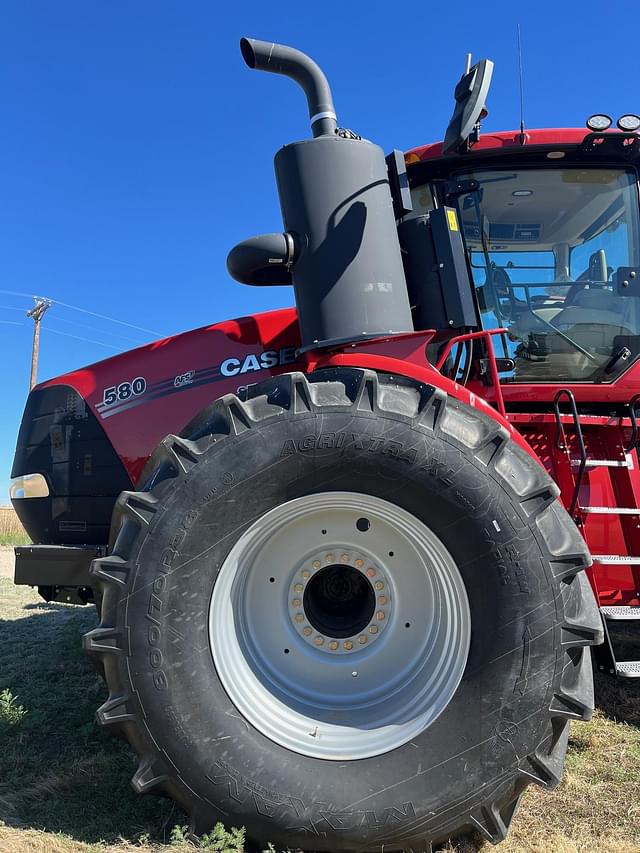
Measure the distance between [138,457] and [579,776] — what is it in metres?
2.40

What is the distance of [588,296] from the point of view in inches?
132

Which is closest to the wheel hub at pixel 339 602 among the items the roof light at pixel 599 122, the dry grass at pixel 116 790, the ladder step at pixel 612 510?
the dry grass at pixel 116 790

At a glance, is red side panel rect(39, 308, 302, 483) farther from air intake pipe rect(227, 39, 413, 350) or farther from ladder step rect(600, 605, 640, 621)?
ladder step rect(600, 605, 640, 621)

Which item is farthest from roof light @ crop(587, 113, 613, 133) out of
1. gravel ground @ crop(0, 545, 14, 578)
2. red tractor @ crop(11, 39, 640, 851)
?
gravel ground @ crop(0, 545, 14, 578)

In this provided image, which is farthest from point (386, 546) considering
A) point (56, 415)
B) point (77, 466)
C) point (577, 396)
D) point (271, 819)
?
point (56, 415)

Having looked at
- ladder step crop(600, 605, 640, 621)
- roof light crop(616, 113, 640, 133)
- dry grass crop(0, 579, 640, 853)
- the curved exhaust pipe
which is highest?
the curved exhaust pipe

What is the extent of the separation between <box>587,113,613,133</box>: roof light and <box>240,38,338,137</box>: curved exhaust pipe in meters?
1.24

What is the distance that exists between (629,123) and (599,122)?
171mm

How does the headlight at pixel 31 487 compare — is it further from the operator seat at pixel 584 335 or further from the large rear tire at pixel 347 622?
the operator seat at pixel 584 335

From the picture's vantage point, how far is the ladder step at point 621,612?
8.80 ft

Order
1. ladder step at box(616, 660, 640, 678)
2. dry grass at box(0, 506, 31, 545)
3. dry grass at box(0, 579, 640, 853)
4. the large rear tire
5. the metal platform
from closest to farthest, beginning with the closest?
the large rear tire → dry grass at box(0, 579, 640, 853) → ladder step at box(616, 660, 640, 678) → the metal platform → dry grass at box(0, 506, 31, 545)

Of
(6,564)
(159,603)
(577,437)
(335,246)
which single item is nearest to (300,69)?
(335,246)

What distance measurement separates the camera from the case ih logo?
3145 mm

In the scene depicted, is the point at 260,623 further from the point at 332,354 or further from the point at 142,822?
the point at 332,354
